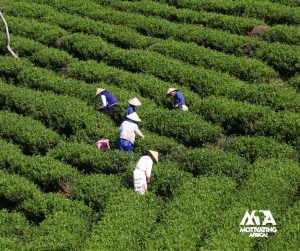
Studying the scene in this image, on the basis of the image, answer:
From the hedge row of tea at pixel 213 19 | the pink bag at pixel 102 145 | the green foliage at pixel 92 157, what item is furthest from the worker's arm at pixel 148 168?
the hedge row of tea at pixel 213 19

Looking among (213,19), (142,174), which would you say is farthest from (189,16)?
(142,174)

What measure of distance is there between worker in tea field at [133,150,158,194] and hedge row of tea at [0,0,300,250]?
0.28 metres

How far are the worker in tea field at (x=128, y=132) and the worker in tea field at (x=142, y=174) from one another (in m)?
1.57

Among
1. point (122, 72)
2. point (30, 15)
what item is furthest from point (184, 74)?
point (30, 15)

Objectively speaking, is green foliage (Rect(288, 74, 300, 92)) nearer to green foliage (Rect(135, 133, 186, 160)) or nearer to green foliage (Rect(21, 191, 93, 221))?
green foliage (Rect(135, 133, 186, 160))

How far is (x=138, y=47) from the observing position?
73.6ft

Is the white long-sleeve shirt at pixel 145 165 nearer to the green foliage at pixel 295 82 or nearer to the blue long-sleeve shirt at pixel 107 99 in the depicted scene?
the blue long-sleeve shirt at pixel 107 99

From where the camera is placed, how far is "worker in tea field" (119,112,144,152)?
15867 millimetres

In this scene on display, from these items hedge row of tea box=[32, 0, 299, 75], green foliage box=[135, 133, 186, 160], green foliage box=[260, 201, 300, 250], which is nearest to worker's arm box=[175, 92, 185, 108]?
green foliage box=[135, 133, 186, 160]

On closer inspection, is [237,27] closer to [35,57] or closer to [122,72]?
[122,72]

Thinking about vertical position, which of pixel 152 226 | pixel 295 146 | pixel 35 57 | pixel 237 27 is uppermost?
pixel 237 27

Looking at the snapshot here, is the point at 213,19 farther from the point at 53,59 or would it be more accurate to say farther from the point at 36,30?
the point at 36,30

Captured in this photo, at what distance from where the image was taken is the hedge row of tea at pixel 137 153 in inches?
517

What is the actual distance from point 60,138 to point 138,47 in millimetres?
6339
